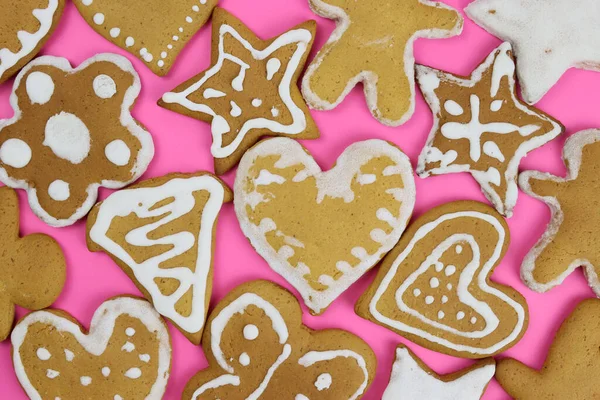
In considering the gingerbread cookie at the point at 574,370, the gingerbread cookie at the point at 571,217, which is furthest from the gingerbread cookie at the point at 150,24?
the gingerbread cookie at the point at 574,370

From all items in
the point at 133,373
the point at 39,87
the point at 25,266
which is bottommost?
the point at 133,373

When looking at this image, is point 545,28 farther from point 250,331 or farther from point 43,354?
point 43,354

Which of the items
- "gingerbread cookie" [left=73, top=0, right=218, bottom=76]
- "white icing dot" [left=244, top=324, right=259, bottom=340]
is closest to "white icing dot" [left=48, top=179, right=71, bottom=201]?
"gingerbread cookie" [left=73, top=0, right=218, bottom=76]

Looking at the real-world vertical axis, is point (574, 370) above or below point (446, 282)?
below

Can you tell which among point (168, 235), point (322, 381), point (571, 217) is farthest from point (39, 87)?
point (571, 217)

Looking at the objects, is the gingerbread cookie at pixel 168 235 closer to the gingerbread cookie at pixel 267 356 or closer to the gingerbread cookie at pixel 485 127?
the gingerbread cookie at pixel 267 356
